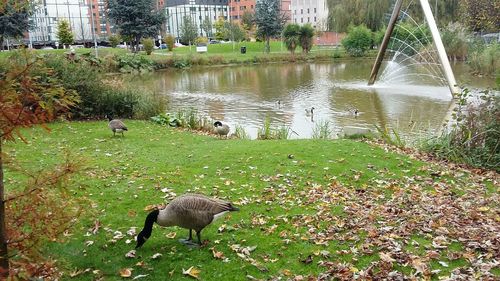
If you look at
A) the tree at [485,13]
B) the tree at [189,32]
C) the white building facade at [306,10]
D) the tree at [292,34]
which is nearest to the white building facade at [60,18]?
the tree at [189,32]

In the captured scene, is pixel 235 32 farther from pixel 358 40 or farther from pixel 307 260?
pixel 307 260

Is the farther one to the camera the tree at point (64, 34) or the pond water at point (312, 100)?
the tree at point (64, 34)

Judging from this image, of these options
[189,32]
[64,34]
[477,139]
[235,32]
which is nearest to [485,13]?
[477,139]

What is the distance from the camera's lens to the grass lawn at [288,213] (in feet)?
17.5

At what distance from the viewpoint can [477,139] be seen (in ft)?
35.2

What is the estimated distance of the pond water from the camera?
745 inches

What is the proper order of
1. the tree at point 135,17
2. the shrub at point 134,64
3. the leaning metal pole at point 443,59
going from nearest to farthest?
the leaning metal pole at point 443,59, the shrub at point 134,64, the tree at point 135,17

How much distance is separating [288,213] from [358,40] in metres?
57.3

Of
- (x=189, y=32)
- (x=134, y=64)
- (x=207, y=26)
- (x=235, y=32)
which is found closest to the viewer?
(x=134, y=64)

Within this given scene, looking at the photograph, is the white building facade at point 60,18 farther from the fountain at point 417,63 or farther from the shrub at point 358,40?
the fountain at point 417,63

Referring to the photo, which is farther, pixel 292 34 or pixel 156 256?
pixel 292 34

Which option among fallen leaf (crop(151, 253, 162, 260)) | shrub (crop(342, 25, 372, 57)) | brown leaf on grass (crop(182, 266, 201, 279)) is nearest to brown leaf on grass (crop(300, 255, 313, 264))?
brown leaf on grass (crop(182, 266, 201, 279))

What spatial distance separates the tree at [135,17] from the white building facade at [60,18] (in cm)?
1719

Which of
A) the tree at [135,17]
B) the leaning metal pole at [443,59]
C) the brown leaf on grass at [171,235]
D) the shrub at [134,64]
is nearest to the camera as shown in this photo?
the brown leaf on grass at [171,235]
